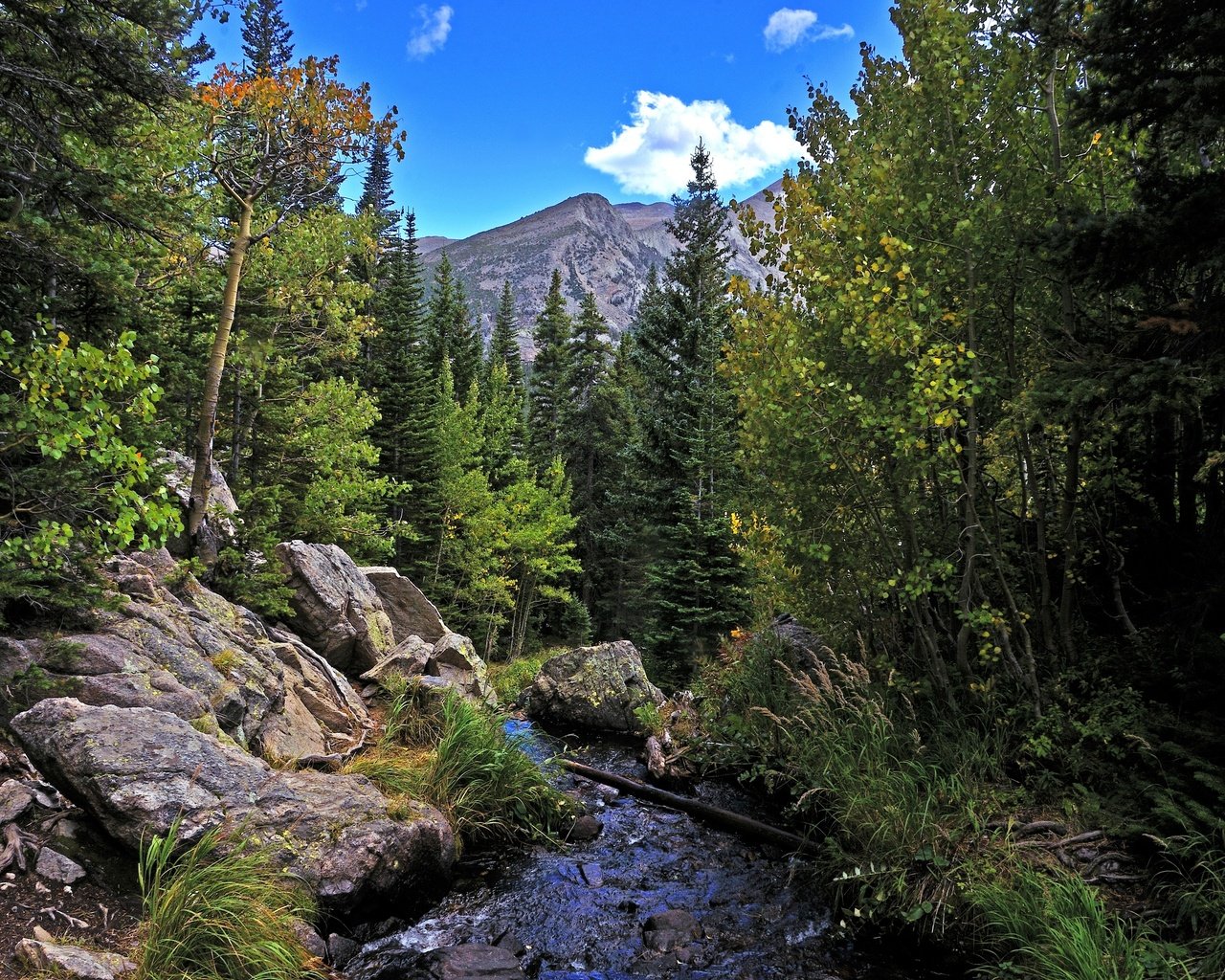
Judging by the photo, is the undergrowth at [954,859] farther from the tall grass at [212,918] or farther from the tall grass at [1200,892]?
the tall grass at [212,918]

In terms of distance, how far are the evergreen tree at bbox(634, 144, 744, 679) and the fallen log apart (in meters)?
7.94

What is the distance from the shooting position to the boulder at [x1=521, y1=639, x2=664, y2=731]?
13.6 metres

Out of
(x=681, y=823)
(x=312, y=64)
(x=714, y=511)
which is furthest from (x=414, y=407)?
(x=681, y=823)

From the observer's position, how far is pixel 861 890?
5.42 meters

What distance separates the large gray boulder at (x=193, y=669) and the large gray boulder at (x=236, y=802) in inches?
20.7

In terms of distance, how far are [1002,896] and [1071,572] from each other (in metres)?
3.14

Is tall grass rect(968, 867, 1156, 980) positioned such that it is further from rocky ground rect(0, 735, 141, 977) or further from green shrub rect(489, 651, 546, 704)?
green shrub rect(489, 651, 546, 704)

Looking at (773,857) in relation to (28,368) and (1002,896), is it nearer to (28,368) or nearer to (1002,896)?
(1002,896)

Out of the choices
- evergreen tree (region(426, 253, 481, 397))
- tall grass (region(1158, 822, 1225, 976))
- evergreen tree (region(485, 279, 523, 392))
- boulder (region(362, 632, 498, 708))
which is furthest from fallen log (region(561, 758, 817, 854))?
evergreen tree (region(485, 279, 523, 392))

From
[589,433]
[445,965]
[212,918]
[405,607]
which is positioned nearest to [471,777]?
[445,965]

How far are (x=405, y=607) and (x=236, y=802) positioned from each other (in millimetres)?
10933

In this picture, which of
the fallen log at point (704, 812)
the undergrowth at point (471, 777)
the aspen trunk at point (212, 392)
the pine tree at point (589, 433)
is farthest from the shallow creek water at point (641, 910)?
the pine tree at point (589, 433)

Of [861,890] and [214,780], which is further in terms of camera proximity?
[861,890]

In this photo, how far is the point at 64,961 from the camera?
3.15 meters
